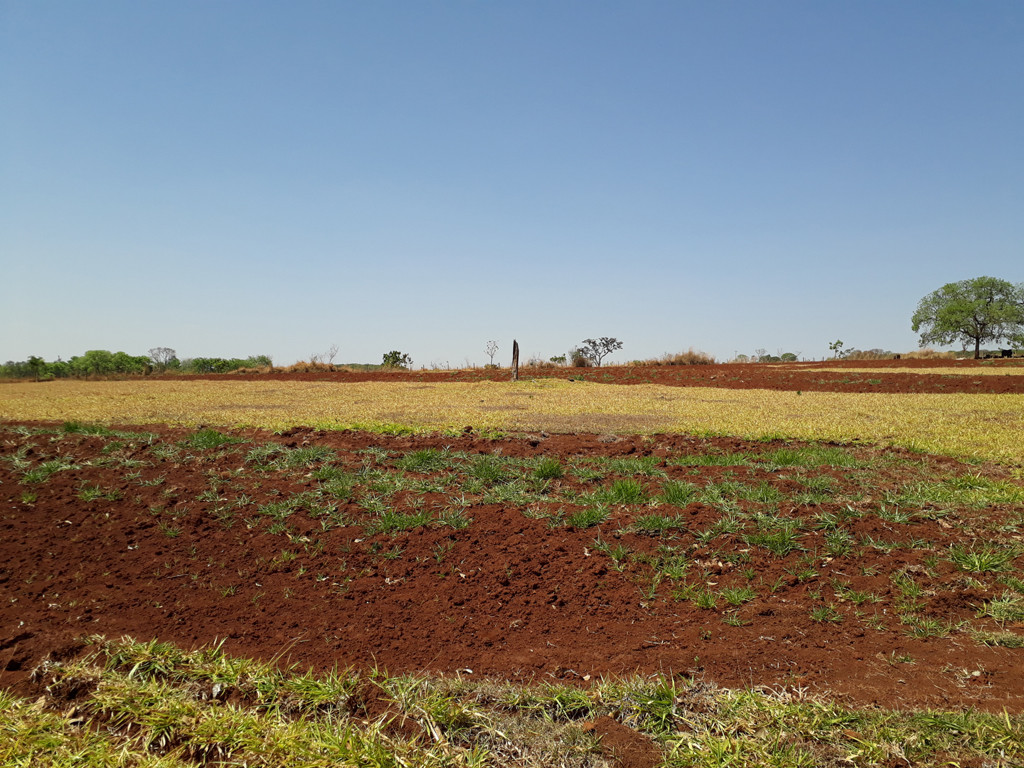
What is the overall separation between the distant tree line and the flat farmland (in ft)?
94.7

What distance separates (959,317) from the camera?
53.1 meters

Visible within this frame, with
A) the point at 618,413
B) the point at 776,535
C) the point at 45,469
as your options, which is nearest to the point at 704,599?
the point at 776,535

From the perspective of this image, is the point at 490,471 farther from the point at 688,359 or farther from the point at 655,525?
the point at 688,359

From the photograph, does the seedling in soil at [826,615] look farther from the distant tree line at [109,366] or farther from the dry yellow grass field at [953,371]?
the distant tree line at [109,366]

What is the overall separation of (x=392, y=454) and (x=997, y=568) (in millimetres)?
5674

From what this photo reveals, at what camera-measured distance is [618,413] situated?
12.4m

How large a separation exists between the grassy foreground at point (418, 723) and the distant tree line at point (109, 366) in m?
32.1

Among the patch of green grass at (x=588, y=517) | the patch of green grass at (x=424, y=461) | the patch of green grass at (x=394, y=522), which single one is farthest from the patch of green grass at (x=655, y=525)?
the patch of green grass at (x=424, y=461)

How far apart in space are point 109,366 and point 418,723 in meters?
43.6

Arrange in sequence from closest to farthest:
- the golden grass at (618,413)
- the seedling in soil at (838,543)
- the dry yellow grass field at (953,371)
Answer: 1. the seedling in soil at (838,543)
2. the golden grass at (618,413)
3. the dry yellow grass field at (953,371)

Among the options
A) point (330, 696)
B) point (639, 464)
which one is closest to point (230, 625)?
point (330, 696)

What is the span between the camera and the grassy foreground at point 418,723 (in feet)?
7.61

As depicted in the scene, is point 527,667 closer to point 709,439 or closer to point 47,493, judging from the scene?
point 47,493

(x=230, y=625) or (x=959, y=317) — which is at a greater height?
(x=959, y=317)
